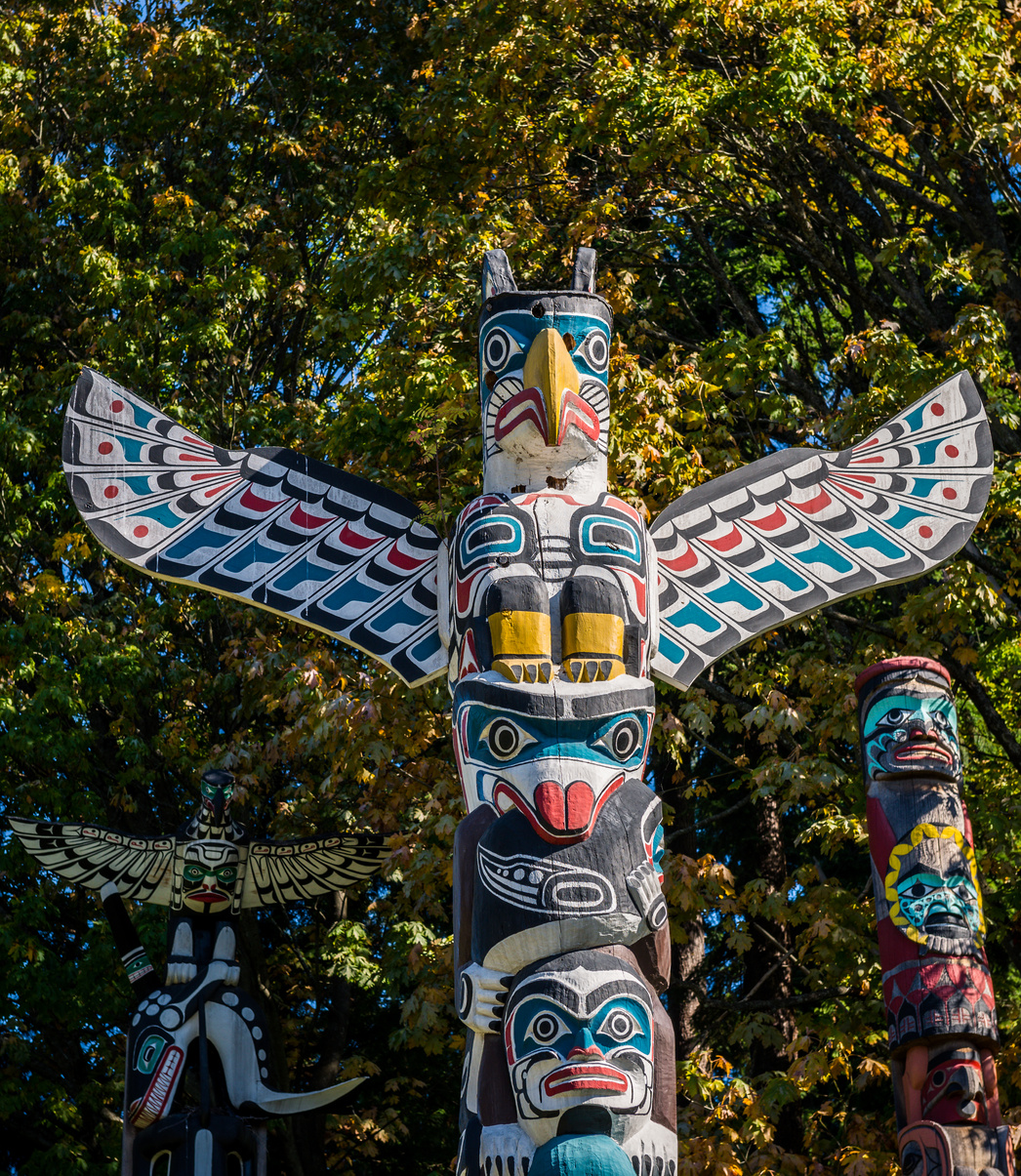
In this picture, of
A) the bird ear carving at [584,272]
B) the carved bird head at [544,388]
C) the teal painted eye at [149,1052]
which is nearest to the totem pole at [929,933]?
the carved bird head at [544,388]

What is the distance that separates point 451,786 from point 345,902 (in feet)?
12.6

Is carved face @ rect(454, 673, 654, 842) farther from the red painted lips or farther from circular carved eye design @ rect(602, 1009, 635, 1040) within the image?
the red painted lips

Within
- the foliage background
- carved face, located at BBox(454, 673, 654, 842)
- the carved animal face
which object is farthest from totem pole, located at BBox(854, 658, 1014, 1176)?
the carved animal face

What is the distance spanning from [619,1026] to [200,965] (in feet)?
13.6

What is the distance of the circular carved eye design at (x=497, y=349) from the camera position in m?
7.04

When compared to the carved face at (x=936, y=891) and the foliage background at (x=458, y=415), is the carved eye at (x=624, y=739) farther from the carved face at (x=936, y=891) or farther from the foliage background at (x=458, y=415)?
the foliage background at (x=458, y=415)

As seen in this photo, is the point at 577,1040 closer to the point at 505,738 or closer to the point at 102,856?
the point at 505,738

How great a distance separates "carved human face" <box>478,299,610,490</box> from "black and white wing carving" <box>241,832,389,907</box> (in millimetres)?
3169

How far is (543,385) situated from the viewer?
6758 mm

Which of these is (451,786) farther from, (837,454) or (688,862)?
(837,454)

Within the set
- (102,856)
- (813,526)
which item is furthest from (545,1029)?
(102,856)

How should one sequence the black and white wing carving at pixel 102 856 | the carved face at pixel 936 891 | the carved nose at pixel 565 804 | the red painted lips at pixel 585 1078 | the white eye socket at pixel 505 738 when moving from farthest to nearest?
the black and white wing carving at pixel 102 856 → the carved face at pixel 936 891 → the white eye socket at pixel 505 738 → the carved nose at pixel 565 804 → the red painted lips at pixel 585 1078

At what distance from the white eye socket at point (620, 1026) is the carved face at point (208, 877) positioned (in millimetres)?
4249

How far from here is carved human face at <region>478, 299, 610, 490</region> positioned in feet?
22.2
